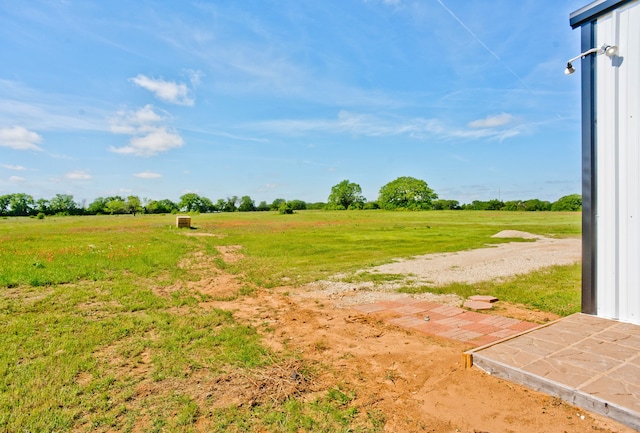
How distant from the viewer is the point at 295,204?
89750 millimetres

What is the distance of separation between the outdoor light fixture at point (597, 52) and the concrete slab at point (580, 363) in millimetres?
3310

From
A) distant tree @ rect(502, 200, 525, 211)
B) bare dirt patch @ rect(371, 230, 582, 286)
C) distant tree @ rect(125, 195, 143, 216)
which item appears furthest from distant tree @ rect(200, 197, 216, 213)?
bare dirt patch @ rect(371, 230, 582, 286)

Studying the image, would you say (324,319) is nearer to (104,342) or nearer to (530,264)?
(104,342)

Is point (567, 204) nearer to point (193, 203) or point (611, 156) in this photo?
point (611, 156)

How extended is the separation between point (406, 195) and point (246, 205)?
3999cm

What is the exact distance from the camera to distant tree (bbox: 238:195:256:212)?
86144 mm

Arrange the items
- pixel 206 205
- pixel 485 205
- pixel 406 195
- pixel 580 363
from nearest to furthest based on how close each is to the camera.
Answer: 1. pixel 580 363
2. pixel 485 205
3. pixel 406 195
4. pixel 206 205

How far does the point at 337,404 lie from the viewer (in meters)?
3.06

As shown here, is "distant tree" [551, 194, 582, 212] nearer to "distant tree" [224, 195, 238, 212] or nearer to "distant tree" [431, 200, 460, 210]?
"distant tree" [431, 200, 460, 210]

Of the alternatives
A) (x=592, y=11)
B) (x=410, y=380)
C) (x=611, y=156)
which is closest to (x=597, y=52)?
(x=592, y=11)

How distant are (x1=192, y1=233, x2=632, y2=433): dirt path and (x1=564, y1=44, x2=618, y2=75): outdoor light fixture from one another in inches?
156

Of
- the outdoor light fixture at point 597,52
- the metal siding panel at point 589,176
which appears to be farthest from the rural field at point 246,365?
the outdoor light fixture at point 597,52

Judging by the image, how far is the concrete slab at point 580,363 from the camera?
108 inches

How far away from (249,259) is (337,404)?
33.4 feet
